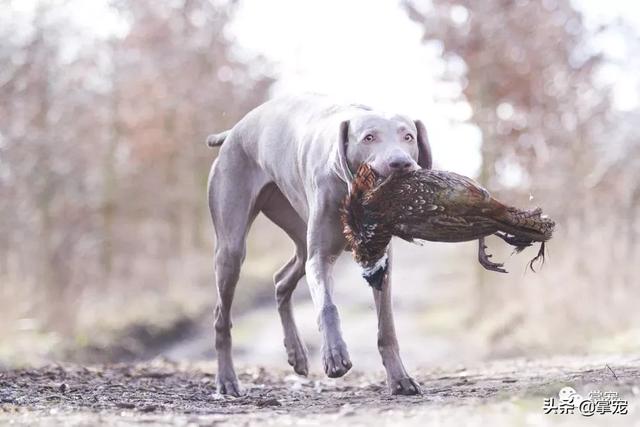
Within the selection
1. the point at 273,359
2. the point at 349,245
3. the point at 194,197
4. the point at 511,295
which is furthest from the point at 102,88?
the point at 349,245

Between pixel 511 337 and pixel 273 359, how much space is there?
9.93 ft

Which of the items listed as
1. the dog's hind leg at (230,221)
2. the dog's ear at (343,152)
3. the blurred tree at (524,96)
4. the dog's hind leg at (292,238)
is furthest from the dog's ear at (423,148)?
the blurred tree at (524,96)

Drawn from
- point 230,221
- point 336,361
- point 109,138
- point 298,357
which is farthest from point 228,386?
point 109,138

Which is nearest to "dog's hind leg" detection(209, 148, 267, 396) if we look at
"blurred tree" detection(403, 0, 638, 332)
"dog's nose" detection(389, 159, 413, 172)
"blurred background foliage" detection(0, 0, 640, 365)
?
"dog's nose" detection(389, 159, 413, 172)

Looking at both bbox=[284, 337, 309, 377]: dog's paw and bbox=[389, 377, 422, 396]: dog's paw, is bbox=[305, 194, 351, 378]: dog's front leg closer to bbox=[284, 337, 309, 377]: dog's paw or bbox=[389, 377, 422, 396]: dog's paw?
bbox=[389, 377, 422, 396]: dog's paw

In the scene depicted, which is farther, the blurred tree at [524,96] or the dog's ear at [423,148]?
the blurred tree at [524,96]

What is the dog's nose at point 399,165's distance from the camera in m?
5.27

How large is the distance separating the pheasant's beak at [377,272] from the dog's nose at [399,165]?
0.70 metres

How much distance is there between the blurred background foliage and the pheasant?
446 centimetres

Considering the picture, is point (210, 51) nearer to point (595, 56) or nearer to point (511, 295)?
point (595, 56)

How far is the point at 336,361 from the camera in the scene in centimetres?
532

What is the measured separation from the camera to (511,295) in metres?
14.5

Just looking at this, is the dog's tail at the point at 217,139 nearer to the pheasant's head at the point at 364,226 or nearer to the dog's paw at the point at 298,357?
the dog's paw at the point at 298,357

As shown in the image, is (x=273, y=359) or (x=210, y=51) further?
(x=210, y=51)
